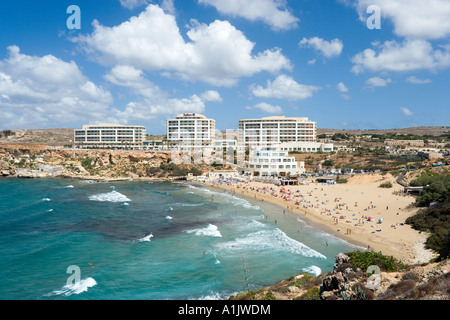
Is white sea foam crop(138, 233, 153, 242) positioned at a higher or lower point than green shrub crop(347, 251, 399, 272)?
lower

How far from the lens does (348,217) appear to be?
121ft

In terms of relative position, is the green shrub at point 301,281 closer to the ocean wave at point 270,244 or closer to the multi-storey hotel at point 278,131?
the ocean wave at point 270,244

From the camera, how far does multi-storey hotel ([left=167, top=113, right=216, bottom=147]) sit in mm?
107875

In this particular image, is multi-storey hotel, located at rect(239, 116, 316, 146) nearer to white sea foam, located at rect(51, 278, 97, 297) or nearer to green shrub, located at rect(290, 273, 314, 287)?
white sea foam, located at rect(51, 278, 97, 297)

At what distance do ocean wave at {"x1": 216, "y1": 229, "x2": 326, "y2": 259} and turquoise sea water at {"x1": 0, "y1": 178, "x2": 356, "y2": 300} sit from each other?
0.30 feet

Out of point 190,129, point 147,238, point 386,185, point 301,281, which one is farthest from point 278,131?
point 301,281

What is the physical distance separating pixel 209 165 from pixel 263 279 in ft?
223

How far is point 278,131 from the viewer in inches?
4198

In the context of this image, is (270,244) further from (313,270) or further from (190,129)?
(190,129)

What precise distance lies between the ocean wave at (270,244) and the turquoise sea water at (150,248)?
9 cm

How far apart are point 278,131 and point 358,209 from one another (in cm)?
6876

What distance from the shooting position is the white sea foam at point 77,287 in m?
18.8

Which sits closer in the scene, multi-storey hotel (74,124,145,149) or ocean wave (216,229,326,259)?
ocean wave (216,229,326,259)

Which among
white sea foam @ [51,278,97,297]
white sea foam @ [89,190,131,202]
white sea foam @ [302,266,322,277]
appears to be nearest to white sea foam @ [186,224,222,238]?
white sea foam @ [302,266,322,277]
